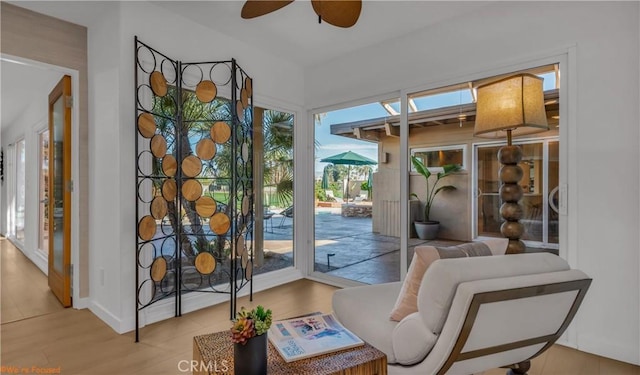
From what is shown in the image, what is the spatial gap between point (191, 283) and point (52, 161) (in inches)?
82.6

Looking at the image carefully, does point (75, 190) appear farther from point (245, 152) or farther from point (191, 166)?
point (245, 152)

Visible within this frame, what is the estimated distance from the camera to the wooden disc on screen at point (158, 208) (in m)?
2.60

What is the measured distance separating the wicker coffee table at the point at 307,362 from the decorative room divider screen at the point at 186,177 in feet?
4.89

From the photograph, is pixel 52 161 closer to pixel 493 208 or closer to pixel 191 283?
pixel 191 283

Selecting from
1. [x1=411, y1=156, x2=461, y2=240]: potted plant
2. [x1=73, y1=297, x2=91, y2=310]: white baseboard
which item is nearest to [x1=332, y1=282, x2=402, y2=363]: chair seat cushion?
[x1=411, y1=156, x2=461, y2=240]: potted plant

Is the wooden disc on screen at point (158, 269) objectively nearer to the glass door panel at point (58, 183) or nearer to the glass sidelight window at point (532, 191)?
the glass door panel at point (58, 183)

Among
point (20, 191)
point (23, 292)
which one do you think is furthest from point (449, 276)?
point (20, 191)

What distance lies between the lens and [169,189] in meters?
2.72

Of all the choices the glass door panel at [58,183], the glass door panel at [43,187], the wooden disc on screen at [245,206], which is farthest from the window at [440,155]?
the glass door panel at [43,187]

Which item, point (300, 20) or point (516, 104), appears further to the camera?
point (300, 20)

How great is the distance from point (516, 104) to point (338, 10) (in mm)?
1188

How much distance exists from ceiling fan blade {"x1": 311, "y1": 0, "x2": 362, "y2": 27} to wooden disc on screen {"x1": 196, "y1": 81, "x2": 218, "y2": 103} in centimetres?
126

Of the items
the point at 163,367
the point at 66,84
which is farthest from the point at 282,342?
the point at 66,84

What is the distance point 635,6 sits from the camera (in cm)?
214
